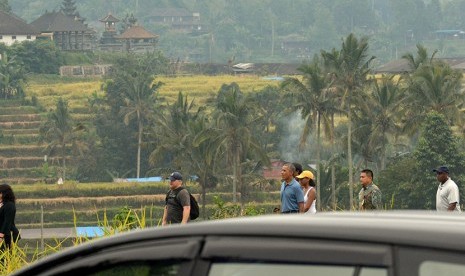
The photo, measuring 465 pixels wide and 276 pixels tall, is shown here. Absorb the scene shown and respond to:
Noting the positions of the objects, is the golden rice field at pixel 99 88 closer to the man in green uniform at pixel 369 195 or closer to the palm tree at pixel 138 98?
the palm tree at pixel 138 98

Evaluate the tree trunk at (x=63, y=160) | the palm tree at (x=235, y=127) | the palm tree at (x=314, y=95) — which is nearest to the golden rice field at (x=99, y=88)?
the tree trunk at (x=63, y=160)

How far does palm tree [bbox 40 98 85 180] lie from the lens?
276 feet

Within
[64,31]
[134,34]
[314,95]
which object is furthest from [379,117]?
[134,34]

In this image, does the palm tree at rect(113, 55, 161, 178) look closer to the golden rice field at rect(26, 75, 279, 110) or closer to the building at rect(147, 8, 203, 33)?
the golden rice field at rect(26, 75, 279, 110)

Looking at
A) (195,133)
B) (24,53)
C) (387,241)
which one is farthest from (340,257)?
(24,53)

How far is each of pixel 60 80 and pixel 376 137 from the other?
51978mm

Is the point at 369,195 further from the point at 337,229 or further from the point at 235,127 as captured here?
the point at 235,127

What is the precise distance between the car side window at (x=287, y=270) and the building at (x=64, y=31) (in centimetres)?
12014

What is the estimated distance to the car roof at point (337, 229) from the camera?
2.73 meters

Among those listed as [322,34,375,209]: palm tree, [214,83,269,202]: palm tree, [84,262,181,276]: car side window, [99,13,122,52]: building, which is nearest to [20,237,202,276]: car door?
[84,262,181,276]: car side window

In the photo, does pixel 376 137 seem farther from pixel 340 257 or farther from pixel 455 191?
pixel 340 257

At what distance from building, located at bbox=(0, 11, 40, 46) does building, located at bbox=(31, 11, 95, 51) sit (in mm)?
1237

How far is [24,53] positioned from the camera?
353 ft

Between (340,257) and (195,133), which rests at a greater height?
(340,257)
